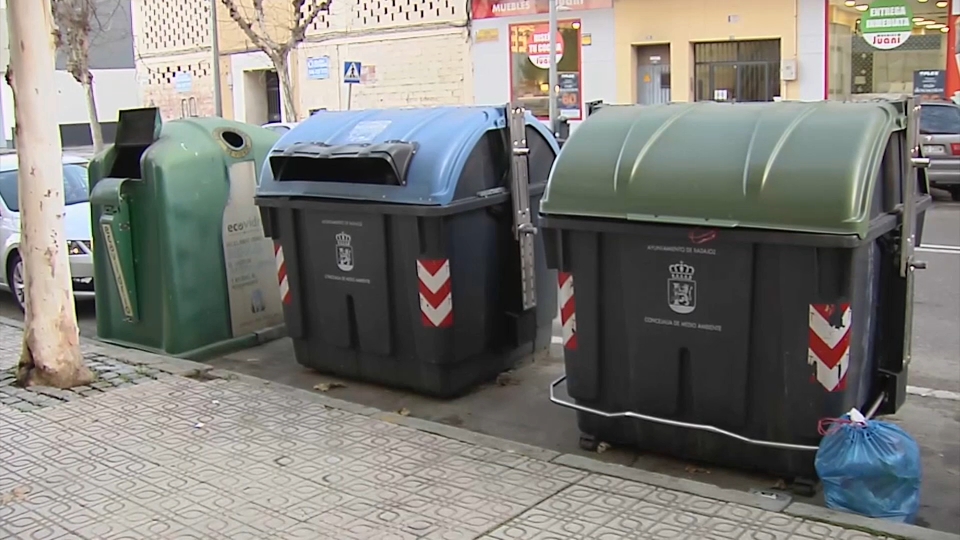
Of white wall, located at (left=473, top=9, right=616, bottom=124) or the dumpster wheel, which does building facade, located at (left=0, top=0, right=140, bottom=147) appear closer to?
white wall, located at (left=473, top=9, right=616, bottom=124)

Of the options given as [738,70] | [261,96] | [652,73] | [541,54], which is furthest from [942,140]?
[261,96]

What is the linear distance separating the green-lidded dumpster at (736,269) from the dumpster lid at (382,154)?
108cm

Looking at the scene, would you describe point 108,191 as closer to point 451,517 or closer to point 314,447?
point 314,447

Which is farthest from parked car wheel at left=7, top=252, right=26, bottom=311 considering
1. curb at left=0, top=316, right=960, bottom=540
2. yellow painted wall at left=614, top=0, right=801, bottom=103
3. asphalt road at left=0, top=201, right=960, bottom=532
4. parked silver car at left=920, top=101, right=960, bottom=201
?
yellow painted wall at left=614, top=0, right=801, bottom=103

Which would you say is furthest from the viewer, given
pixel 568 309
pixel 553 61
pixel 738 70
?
pixel 553 61

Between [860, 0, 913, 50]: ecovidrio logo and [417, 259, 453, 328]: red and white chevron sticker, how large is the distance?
17085 mm

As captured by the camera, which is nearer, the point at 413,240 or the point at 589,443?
the point at 589,443

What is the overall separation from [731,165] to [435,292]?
A: 7.05ft

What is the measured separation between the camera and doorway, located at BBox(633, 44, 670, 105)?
74.5ft

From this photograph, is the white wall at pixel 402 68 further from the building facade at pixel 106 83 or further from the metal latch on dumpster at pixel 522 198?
the metal latch on dumpster at pixel 522 198

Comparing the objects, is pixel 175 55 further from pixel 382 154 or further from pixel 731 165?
pixel 731 165

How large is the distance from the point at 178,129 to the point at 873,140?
16.7 feet

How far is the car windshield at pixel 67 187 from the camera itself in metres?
10.2

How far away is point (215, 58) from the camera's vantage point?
29203 mm
